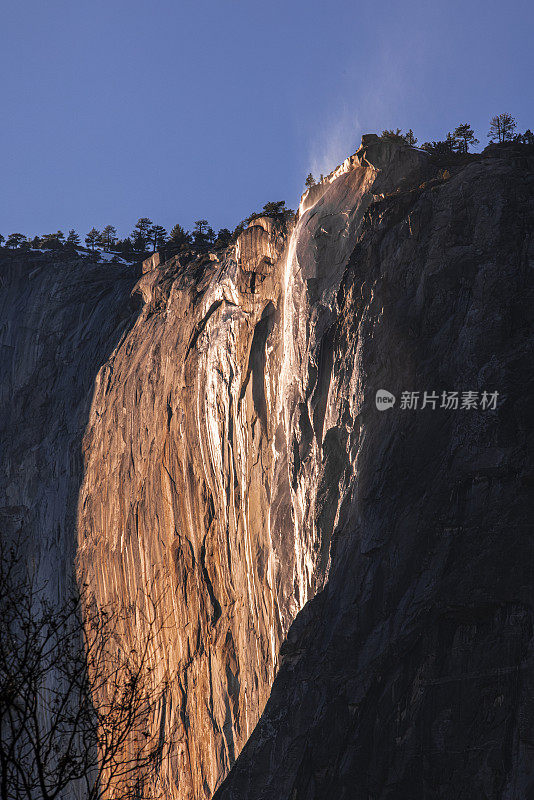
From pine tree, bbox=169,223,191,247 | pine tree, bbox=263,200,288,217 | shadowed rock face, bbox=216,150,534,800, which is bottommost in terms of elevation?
shadowed rock face, bbox=216,150,534,800

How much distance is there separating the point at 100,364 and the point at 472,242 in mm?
31337

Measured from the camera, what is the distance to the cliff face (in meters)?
19.2

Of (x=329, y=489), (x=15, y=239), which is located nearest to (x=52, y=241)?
(x=15, y=239)

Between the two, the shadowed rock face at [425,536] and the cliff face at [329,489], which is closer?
the shadowed rock face at [425,536]

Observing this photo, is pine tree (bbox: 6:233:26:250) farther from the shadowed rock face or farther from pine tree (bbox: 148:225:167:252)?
the shadowed rock face

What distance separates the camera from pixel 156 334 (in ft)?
153

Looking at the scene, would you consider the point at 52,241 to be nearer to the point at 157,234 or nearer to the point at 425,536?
the point at 157,234

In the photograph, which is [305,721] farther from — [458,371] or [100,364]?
[100,364]

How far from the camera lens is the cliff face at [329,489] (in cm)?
1920

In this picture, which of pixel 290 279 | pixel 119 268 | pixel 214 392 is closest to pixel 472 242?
pixel 290 279

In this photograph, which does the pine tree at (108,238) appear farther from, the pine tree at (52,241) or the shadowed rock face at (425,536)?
the shadowed rock face at (425,536)

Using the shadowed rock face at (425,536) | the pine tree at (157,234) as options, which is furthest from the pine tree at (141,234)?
the shadowed rock face at (425,536)

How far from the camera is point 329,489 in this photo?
27.9 m

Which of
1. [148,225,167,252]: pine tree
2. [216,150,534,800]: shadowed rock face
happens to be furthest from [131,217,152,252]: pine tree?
[216,150,534,800]: shadowed rock face
